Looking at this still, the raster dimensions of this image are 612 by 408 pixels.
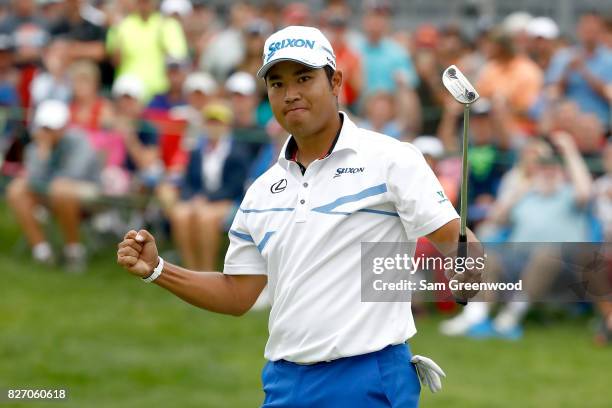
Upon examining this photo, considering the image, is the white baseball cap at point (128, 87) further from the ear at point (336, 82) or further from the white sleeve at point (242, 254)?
the ear at point (336, 82)

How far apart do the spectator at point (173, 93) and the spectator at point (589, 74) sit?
14.4 ft

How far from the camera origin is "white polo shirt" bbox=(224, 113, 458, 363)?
4930 millimetres

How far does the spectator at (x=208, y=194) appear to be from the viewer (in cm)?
1250

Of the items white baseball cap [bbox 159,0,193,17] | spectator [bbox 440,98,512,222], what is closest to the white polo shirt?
spectator [bbox 440,98,512,222]

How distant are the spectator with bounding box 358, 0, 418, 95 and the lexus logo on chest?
28.9 feet

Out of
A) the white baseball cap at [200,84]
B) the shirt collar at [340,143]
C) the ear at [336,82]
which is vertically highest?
the white baseball cap at [200,84]

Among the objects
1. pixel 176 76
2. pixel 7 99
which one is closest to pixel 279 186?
pixel 176 76

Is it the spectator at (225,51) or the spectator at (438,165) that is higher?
the spectator at (225,51)

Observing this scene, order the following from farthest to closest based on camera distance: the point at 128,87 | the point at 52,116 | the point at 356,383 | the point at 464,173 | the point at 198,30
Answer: the point at 198,30, the point at 128,87, the point at 52,116, the point at 356,383, the point at 464,173

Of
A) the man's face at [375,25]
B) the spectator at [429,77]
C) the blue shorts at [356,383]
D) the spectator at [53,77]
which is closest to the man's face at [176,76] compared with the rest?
the spectator at [53,77]

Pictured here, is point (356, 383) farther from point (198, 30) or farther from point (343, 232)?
point (198, 30)

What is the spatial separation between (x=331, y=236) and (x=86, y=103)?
9723 mm

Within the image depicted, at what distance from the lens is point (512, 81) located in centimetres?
1287

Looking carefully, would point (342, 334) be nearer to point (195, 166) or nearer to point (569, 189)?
point (569, 189)
